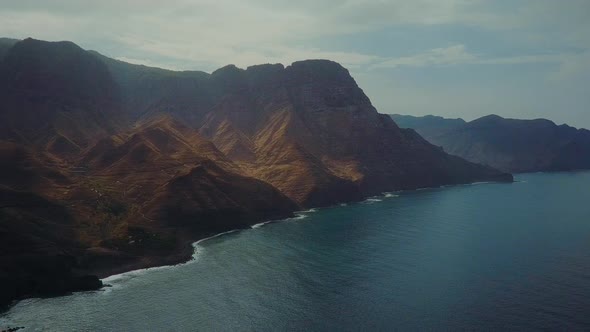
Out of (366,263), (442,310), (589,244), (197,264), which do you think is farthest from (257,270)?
(589,244)

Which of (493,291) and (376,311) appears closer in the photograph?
(376,311)

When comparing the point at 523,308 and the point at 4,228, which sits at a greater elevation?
the point at 4,228

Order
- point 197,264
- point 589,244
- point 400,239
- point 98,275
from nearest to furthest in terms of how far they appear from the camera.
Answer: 1. point 98,275
2. point 197,264
3. point 589,244
4. point 400,239

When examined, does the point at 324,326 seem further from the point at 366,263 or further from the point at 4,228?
the point at 4,228

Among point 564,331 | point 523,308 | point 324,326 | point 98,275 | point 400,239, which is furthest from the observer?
point 400,239

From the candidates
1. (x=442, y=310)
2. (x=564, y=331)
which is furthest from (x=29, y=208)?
(x=564, y=331)

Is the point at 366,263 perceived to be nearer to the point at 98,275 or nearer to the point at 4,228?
the point at 98,275
